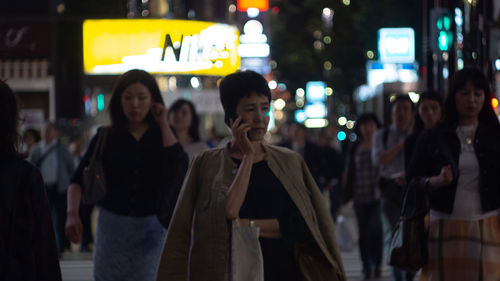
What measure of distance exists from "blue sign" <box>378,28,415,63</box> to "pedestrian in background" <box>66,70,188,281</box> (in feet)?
91.9

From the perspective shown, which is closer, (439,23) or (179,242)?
(179,242)

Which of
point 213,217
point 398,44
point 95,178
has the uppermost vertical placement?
point 398,44

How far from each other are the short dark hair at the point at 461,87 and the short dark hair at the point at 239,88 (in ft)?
6.78

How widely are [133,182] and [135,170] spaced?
81 mm

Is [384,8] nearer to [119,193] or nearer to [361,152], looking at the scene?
[361,152]

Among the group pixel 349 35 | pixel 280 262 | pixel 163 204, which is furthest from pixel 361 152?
pixel 349 35

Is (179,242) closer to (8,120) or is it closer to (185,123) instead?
(8,120)

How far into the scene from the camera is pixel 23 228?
4.16 meters

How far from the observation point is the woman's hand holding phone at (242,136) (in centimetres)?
477

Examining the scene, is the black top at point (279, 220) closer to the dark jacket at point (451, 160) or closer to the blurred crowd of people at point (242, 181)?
the blurred crowd of people at point (242, 181)

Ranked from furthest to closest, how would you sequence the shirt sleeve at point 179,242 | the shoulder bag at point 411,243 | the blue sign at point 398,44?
1. the blue sign at point 398,44
2. the shoulder bag at point 411,243
3. the shirt sleeve at point 179,242

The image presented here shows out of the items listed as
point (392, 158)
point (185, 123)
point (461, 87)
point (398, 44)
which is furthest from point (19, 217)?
point (398, 44)

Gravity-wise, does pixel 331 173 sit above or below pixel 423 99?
below

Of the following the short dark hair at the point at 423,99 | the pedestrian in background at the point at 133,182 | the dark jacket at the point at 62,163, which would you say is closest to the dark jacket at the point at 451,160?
the pedestrian in background at the point at 133,182
